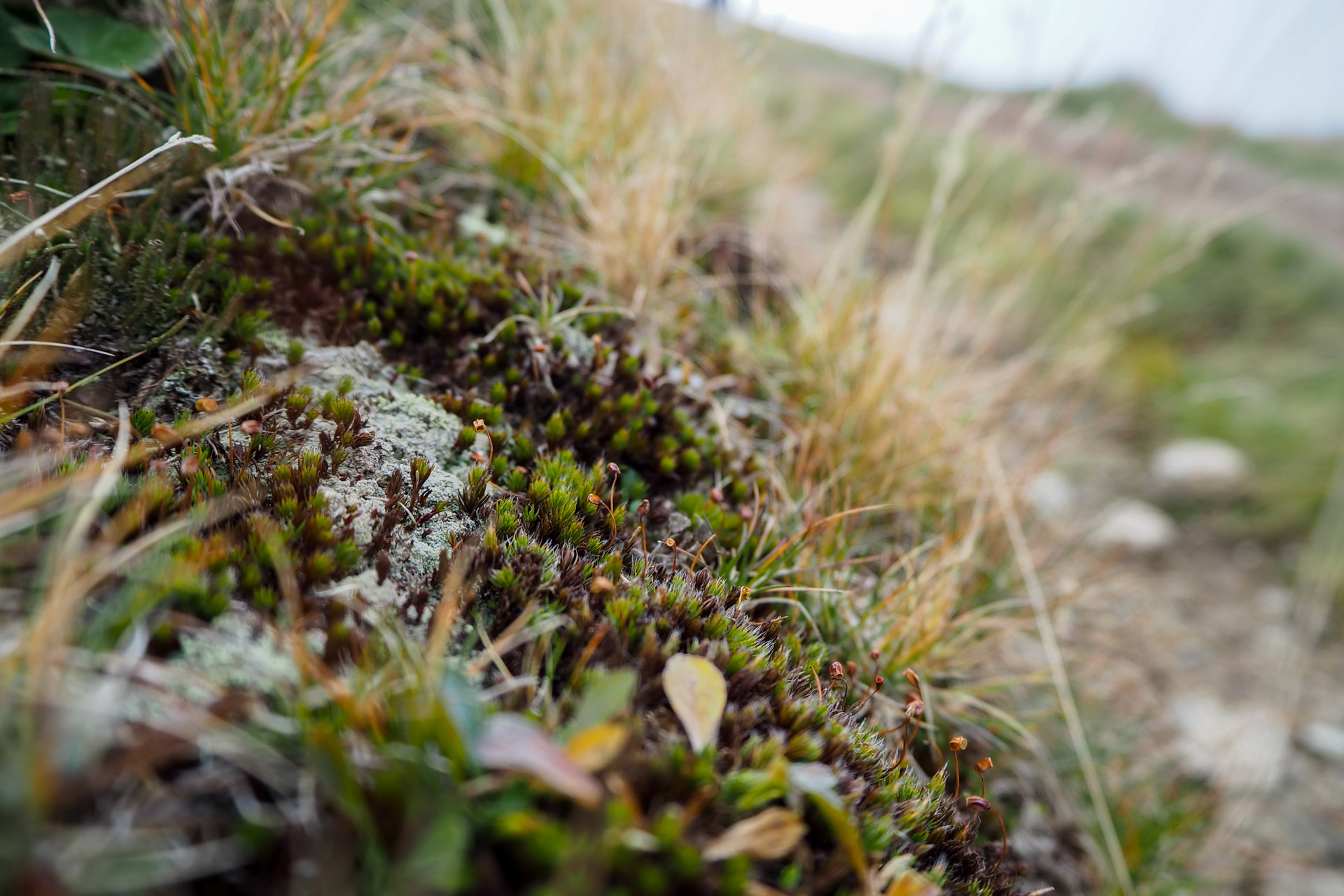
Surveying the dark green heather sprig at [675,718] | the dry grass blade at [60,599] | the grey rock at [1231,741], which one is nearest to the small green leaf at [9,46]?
the dry grass blade at [60,599]

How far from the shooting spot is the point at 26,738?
0.79 metres

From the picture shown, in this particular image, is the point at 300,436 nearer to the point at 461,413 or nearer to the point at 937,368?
the point at 461,413

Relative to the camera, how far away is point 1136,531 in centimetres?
517

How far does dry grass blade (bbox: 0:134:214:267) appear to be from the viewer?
4.48 feet

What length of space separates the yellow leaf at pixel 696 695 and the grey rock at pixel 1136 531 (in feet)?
15.3

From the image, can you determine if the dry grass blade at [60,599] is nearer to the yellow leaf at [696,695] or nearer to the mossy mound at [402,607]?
the mossy mound at [402,607]

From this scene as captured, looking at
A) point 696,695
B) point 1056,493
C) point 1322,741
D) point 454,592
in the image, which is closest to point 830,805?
point 696,695

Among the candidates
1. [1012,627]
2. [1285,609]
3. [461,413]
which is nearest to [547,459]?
[461,413]

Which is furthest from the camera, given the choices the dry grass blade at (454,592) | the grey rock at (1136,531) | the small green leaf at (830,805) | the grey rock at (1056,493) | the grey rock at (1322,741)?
the grey rock at (1136,531)

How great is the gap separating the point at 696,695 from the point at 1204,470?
6396 millimetres

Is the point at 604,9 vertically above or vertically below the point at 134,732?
above

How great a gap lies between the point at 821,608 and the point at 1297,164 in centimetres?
1989

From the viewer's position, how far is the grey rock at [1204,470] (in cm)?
574

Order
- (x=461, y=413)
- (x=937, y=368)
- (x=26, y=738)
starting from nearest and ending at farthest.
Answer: (x=26, y=738)
(x=461, y=413)
(x=937, y=368)
